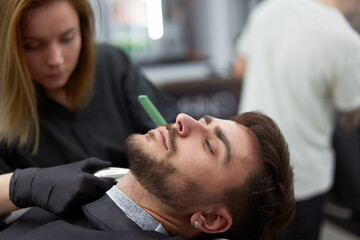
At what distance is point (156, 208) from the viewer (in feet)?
3.98

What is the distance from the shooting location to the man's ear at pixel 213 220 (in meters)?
1.19

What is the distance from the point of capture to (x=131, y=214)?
1204mm

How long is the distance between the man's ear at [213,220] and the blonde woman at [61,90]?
45 cm

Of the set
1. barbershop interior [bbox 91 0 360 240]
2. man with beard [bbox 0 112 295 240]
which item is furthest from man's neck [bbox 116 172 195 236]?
barbershop interior [bbox 91 0 360 240]

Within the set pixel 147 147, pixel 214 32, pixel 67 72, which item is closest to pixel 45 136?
pixel 67 72

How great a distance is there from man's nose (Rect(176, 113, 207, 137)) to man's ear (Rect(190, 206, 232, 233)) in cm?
24

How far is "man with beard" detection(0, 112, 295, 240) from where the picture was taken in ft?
3.86

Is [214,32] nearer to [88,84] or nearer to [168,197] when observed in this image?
[88,84]

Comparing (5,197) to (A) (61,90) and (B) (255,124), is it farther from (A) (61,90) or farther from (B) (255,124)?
(B) (255,124)

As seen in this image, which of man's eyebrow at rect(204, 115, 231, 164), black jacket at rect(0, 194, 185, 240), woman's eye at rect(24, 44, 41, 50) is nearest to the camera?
black jacket at rect(0, 194, 185, 240)

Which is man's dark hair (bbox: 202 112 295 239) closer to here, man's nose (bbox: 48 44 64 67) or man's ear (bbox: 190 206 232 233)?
man's ear (bbox: 190 206 232 233)

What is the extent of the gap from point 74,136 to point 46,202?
374 mm

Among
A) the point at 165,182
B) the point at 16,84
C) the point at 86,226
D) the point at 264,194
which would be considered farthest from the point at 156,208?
the point at 16,84

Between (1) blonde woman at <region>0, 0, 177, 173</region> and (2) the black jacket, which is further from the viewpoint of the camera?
(1) blonde woman at <region>0, 0, 177, 173</region>
